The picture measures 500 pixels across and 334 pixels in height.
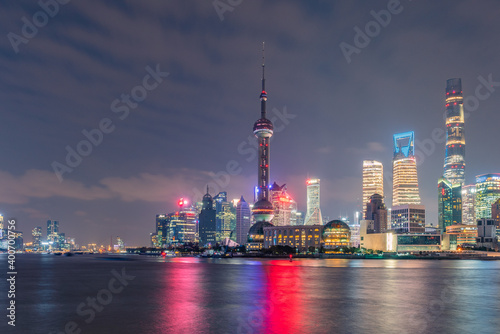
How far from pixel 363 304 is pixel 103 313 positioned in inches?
1164

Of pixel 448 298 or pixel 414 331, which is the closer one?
pixel 414 331

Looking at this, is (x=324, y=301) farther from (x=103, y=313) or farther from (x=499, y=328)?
(x=103, y=313)

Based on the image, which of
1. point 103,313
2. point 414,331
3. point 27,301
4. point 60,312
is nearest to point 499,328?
point 414,331

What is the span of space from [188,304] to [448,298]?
34.7 m

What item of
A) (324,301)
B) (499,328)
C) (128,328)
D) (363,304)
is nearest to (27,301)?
(128,328)

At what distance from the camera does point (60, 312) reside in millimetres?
46438

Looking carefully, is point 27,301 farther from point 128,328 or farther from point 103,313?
point 128,328

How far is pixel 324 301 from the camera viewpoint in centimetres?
5378

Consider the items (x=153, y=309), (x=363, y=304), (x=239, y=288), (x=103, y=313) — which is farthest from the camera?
(x=239, y=288)

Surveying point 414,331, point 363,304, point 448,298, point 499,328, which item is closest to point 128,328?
point 414,331

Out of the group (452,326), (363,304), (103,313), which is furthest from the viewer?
(363,304)

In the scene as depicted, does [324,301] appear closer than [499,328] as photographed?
No

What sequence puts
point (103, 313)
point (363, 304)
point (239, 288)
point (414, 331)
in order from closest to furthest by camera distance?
point (414, 331) → point (103, 313) → point (363, 304) → point (239, 288)

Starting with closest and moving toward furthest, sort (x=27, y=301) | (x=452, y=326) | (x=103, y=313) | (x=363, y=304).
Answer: (x=452, y=326)
(x=103, y=313)
(x=363, y=304)
(x=27, y=301)
